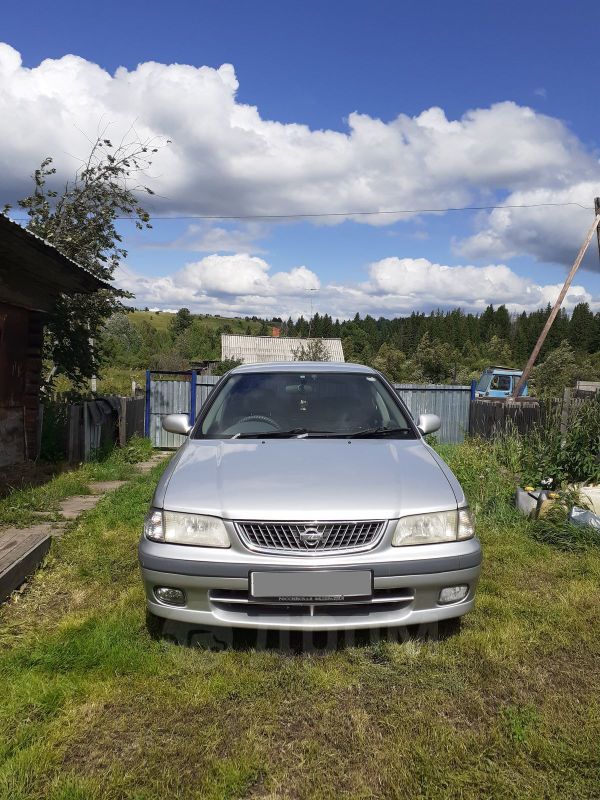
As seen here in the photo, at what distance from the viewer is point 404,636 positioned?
2.99 metres

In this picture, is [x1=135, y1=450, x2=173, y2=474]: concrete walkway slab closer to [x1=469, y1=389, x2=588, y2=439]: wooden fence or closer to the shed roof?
the shed roof

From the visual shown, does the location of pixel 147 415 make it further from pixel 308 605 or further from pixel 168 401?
pixel 308 605

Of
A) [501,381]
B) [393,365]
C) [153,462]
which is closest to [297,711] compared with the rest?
[153,462]

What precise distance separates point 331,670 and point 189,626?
878 millimetres

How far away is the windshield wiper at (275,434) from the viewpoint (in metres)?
3.62

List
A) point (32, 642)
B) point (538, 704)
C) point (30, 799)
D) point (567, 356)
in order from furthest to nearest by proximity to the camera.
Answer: point (567, 356)
point (32, 642)
point (538, 704)
point (30, 799)

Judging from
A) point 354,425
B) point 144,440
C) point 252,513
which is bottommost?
point 144,440

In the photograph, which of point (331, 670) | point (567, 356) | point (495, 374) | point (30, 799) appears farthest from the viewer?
point (567, 356)

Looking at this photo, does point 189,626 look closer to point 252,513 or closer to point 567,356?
point 252,513

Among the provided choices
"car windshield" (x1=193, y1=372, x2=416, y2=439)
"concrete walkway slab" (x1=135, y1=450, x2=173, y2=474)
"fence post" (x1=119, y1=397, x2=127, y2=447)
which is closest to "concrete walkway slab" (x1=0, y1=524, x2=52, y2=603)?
"car windshield" (x1=193, y1=372, x2=416, y2=439)

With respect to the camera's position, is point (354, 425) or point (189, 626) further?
point (354, 425)

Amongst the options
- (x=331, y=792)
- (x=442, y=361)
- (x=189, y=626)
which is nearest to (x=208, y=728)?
(x=331, y=792)

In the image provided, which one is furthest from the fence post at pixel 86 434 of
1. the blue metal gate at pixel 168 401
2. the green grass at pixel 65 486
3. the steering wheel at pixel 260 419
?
the steering wheel at pixel 260 419

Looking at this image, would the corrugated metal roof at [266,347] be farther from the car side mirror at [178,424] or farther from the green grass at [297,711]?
the green grass at [297,711]
